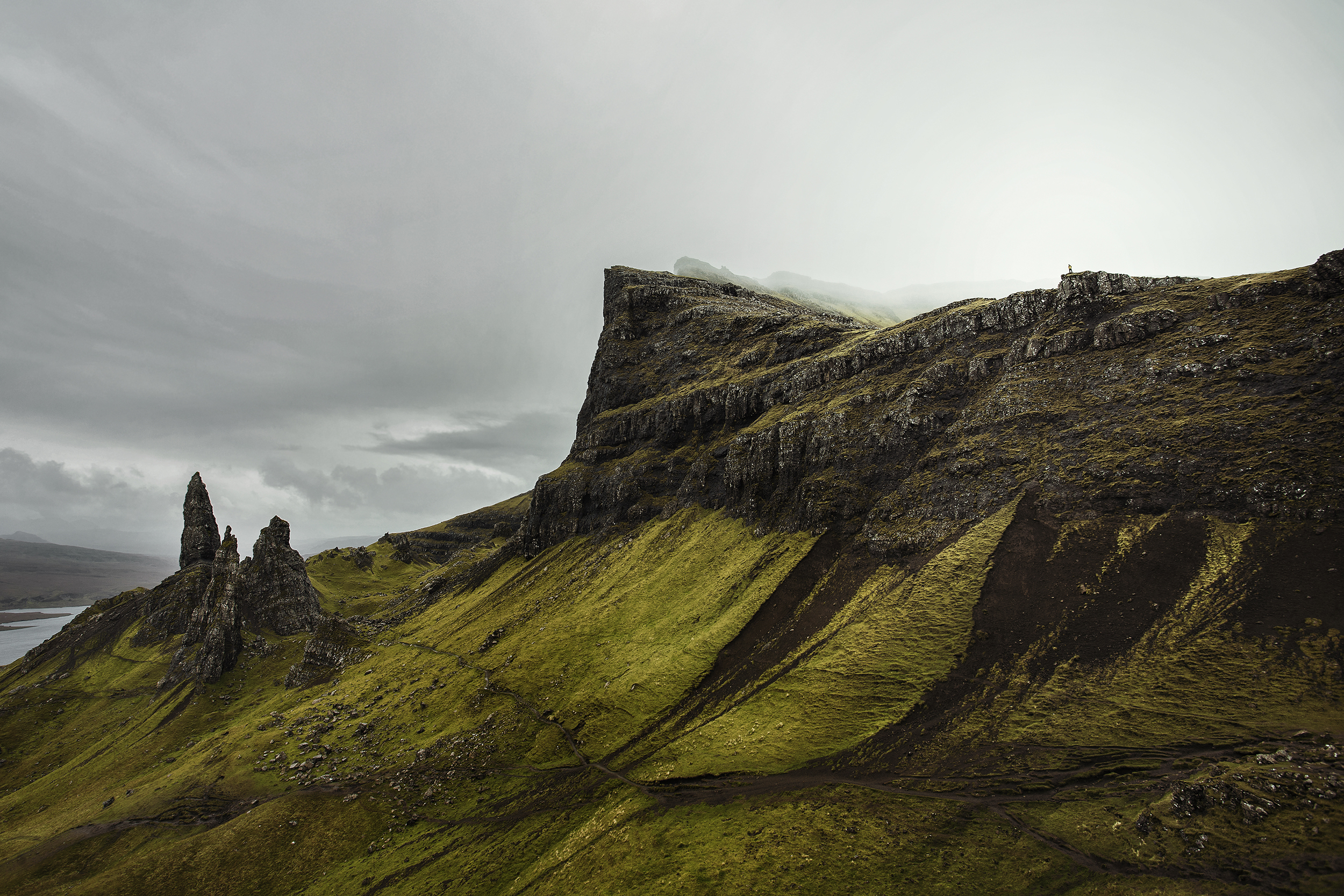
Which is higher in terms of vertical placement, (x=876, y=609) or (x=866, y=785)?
(x=876, y=609)

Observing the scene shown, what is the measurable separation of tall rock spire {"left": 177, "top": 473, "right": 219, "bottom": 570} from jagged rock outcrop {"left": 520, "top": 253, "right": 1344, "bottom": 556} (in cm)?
13452

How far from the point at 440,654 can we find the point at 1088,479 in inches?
4160

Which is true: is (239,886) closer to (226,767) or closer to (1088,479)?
(226,767)

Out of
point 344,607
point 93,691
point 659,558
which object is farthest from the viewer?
point 344,607

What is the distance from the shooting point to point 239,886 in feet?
159

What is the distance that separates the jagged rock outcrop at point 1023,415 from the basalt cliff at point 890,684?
0.39 meters

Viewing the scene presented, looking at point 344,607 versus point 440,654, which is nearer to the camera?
point 440,654

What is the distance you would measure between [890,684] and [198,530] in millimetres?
211141

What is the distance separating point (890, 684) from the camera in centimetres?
4744

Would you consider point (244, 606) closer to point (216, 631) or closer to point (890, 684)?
point (216, 631)

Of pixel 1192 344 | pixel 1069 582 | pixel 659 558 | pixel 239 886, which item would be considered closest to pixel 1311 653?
pixel 1069 582

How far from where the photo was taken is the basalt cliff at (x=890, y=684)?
3238cm

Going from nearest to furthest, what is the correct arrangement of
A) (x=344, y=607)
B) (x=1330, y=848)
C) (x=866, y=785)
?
(x=1330, y=848)
(x=866, y=785)
(x=344, y=607)

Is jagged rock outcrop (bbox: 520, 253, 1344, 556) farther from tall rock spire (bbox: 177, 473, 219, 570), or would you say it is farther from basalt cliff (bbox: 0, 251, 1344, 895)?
tall rock spire (bbox: 177, 473, 219, 570)
